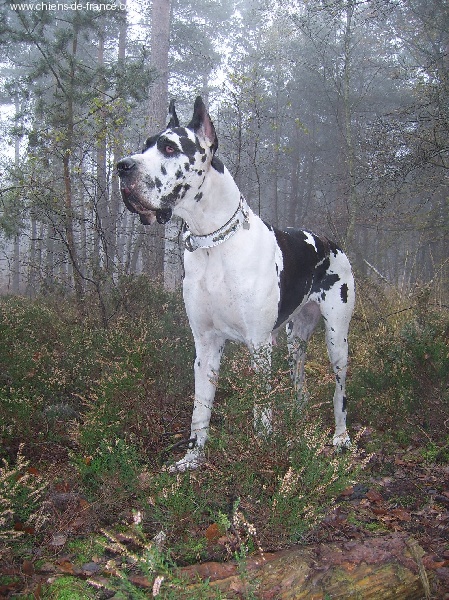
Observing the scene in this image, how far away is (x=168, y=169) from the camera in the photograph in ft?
10.2

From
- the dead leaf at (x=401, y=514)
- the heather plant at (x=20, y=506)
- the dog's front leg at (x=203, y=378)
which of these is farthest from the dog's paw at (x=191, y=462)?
the dead leaf at (x=401, y=514)

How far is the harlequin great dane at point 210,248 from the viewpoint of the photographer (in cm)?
307

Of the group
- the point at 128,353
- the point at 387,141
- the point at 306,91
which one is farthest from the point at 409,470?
the point at 306,91

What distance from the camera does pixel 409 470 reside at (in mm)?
3689

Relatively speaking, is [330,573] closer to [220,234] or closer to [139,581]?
[139,581]

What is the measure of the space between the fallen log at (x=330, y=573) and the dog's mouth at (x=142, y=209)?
1870 mm

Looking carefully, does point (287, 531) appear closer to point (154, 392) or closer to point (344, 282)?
point (154, 392)

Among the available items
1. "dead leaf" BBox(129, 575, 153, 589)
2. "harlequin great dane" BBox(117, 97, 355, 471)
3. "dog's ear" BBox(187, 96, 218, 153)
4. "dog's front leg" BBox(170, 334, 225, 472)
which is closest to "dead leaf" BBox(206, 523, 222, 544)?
"dead leaf" BBox(129, 575, 153, 589)

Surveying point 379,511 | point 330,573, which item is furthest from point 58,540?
point 379,511

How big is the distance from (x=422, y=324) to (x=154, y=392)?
2.81m

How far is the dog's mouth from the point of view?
2984 millimetres

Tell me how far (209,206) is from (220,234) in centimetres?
20

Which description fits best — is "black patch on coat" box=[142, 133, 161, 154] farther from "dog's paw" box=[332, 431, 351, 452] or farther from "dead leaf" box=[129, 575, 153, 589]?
"dog's paw" box=[332, 431, 351, 452]

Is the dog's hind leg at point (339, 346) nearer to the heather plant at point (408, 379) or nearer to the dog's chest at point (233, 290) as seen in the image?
the heather plant at point (408, 379)
